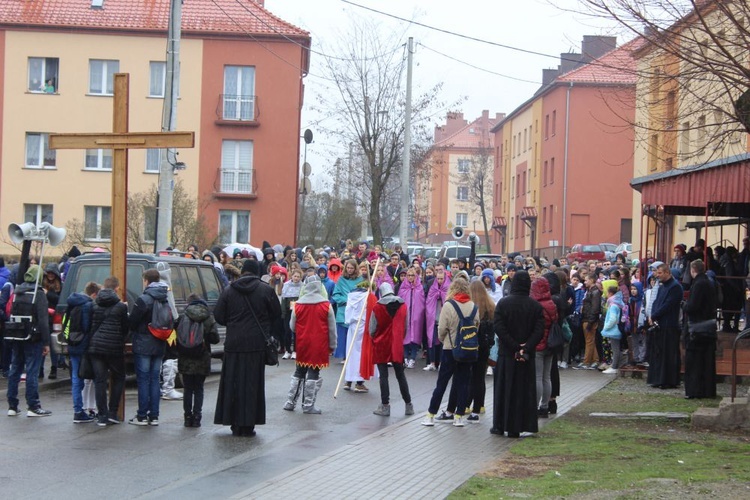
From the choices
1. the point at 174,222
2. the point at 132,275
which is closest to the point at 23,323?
the point at 132,275

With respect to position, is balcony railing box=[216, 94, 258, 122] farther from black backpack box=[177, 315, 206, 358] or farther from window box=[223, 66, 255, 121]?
black backpack box=[177, 315, 206, 358]

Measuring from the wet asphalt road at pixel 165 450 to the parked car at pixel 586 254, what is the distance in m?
30.9

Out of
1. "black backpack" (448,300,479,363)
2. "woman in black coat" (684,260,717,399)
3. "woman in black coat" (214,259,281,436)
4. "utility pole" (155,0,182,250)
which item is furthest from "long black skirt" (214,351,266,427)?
"utility pole" (155,0,182,250)

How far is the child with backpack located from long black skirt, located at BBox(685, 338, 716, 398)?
6968mm

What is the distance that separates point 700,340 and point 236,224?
105ft

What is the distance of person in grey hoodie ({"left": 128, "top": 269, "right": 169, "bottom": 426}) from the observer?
12664 millimetres

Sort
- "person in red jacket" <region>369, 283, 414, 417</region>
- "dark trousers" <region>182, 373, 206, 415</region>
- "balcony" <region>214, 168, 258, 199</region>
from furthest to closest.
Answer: "balcony" <region>214, 168, 258, 199</region>
"person in red jacket" <region>369, 283, 414, 417</region>
"dark trousers" <region>182, 373, 206, 415</region>

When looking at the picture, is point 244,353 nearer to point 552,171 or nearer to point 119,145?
point 119,145

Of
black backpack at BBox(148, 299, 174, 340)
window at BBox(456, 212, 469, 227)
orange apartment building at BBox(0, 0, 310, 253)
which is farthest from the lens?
window at BBox(456, 212, 469, 227)

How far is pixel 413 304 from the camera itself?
68.8ft

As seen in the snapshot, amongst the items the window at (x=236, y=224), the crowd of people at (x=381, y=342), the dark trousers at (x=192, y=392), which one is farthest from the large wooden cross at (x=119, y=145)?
the window at (x=236, y=224)

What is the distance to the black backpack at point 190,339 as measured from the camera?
1227 centimetres

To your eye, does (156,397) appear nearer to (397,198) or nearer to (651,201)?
(651,201)

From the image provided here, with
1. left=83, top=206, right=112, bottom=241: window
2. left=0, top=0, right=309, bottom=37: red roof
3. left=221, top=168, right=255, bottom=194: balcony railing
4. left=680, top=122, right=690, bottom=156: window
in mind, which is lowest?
left=83, top=206, right=112, bottom=241: window
